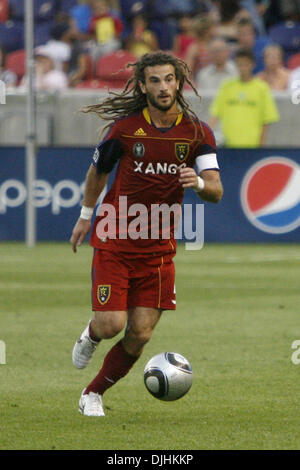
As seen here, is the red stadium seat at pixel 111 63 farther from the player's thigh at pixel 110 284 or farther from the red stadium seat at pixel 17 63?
the player's thigh at pixel 110 284

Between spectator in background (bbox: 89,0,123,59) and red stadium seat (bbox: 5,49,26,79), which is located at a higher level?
spectator in background (bbox: 89,0,123,59)

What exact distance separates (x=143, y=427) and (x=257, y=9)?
17.2 metres

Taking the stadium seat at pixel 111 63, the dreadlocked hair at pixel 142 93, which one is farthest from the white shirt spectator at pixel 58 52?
the dreadlocked hair at pixel 142 93

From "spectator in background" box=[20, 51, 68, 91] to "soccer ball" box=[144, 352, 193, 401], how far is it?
1328cm

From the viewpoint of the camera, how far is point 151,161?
7.11 meters

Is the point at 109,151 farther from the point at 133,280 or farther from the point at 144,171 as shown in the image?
the point at 133,280

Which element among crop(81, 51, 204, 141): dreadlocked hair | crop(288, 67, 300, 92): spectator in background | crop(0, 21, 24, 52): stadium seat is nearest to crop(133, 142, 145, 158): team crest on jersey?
crop(81, 51, 204, 141): dreadlocked hair

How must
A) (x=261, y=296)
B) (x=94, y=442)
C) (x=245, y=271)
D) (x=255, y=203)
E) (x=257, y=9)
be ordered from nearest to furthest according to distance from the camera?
(x=94, y=442)
(x=261, y=296)
(x=245, y=271)
(x=255, y=203)
(x=257, y=9)

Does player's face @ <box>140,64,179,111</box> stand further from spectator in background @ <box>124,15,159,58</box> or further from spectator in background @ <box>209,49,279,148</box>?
spectator in background @ <box>124,15,159,58</box>

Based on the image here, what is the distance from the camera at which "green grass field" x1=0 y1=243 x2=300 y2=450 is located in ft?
21.5

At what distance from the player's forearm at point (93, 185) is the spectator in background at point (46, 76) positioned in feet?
42.4

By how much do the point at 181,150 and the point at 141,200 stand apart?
37 cm

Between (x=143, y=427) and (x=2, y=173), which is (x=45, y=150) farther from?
(x=143, y=427)
